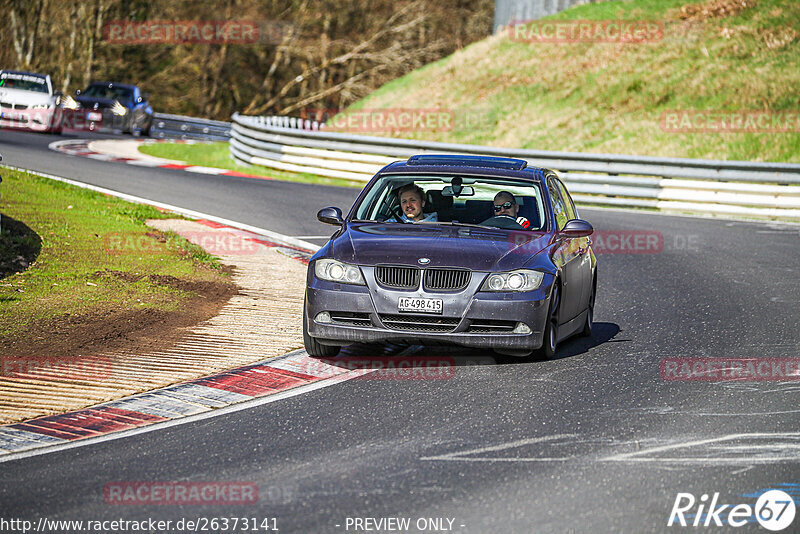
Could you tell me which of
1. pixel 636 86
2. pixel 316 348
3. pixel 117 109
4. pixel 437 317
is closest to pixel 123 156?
pixel 117 109

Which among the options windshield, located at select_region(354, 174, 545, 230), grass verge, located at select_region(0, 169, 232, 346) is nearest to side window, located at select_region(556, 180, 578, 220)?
windshield, located at select_region(354, 174, 545, 230)

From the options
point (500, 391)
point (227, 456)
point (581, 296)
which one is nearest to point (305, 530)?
point (227, 456)

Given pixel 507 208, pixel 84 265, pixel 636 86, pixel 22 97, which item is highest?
pixel 636 86

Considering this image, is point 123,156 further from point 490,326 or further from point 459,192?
point 490,326

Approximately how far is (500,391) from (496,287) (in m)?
0.91

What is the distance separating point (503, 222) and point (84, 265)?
5.35m

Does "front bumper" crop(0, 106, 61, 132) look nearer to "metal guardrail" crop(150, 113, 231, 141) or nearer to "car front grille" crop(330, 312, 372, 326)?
"metal guardrail" crop(150, 113, 231, 141)

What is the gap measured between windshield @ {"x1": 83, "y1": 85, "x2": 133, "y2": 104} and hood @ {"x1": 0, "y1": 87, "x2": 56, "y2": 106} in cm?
478

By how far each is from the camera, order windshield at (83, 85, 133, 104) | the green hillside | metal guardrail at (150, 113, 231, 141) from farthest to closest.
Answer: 1. metal guardrail at (150, 113, 231, 141)
2. windshield at (83, 85, 133, 104)
3. the green hillside

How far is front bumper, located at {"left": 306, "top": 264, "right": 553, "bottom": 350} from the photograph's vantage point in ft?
28.1

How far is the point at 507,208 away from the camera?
9.85 meters

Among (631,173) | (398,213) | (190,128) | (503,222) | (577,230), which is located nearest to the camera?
(577,230)

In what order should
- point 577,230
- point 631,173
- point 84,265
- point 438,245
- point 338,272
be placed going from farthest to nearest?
1. point 631,173
2. point 84,265
3. point 577,230
4. point 438,245
5. point 338,272

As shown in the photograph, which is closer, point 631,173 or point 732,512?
point 732,512
